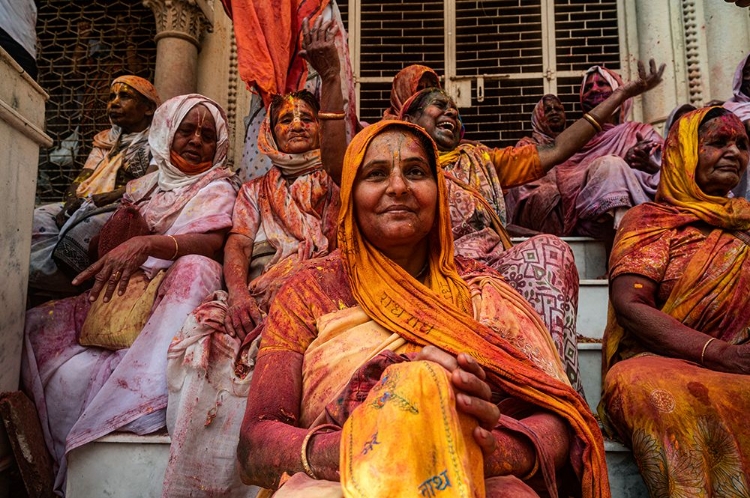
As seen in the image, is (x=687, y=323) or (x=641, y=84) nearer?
(x=687, y=323)

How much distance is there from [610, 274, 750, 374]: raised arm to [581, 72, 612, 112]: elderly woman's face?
123 inches

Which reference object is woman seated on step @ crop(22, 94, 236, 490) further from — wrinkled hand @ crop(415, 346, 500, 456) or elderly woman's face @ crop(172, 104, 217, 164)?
wrinkled hand @ crop(415, 346, 500, 456)

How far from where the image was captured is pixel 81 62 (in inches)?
262

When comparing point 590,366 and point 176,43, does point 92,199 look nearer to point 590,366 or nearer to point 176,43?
point 176,43

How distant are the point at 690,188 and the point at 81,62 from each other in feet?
18.0

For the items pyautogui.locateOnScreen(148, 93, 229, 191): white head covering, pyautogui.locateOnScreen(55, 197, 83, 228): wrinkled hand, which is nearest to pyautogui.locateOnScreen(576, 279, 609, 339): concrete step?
pyautogui.locateOnScreen(148, 93, 229, 191): white head covering

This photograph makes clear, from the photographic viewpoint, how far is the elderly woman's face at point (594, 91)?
19.3ft

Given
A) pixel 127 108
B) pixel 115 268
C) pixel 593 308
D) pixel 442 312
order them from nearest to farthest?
pixel 442 312 → pixel 115 268 → pixel 593 308 → pixel 127 108

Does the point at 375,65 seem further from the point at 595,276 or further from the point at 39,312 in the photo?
the point at 39,312

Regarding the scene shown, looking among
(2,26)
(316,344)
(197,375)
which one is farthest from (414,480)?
(2,26)

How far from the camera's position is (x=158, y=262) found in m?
3.55

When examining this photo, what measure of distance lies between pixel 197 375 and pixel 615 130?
13.3ft

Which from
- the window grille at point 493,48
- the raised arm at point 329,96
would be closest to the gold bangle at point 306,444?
the raised arm at point 329,96

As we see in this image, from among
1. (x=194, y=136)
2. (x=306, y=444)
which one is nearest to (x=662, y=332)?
(x=306, y=444)
